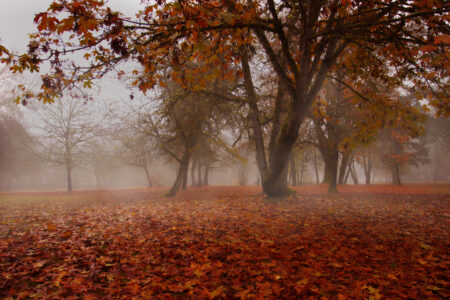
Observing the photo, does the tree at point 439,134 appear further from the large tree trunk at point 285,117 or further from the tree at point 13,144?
the tree at point 13,144

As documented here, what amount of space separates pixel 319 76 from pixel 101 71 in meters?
5.80

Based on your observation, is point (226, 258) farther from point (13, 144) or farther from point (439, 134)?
point (439, 134)

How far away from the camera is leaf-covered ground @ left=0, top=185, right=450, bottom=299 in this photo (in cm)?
333

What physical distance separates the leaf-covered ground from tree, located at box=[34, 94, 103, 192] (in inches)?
775

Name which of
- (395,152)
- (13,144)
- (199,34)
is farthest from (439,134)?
(13,144)

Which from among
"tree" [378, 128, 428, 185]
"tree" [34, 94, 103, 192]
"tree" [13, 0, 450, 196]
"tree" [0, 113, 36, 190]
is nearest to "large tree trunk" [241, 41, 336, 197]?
"tree" [13, 0, 450, 196]

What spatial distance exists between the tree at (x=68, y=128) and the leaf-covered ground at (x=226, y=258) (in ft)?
64.5

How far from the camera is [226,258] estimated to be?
434 centimetres

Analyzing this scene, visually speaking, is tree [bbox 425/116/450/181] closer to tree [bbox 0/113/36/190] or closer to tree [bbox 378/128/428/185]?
tree [bbox 378/128/428/185]

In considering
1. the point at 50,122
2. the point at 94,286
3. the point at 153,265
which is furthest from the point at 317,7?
the point at 50,122

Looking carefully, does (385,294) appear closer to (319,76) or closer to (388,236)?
(388,236)

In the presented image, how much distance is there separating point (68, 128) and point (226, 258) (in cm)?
2515

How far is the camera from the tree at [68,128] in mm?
23781

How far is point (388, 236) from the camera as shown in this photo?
5.37 m
